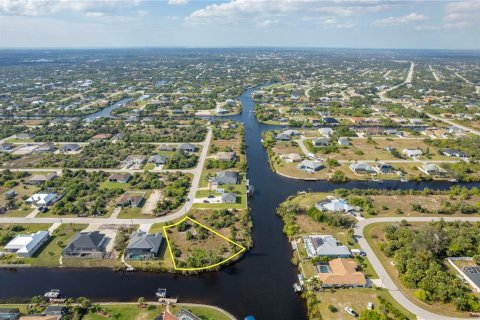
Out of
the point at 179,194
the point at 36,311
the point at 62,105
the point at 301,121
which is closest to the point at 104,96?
the point at 62,105

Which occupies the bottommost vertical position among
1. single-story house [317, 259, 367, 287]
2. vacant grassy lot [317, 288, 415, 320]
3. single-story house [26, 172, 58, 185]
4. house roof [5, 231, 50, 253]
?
vacant grassy lot [317, 288, 415, 320]

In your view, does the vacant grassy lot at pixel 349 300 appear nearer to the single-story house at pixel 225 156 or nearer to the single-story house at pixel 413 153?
the single-story house at pixel 225 156

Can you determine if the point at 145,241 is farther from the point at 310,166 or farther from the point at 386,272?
the point at 310,166

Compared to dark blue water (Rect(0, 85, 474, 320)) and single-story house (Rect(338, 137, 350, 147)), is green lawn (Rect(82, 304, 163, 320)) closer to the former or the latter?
dark blue water (Rect(0, 85, 474, 320))

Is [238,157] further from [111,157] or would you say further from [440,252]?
[440,252]

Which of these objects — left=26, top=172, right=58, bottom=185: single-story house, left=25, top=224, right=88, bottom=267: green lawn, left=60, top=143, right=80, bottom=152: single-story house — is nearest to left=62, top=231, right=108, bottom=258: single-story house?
left=25, top=224, right=88, bottom=267: green lawn

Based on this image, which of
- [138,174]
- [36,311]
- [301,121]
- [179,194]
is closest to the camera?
[36,311]

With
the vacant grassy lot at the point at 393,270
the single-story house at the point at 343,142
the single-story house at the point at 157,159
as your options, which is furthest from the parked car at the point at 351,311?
the single-story house at the point at 343,142
